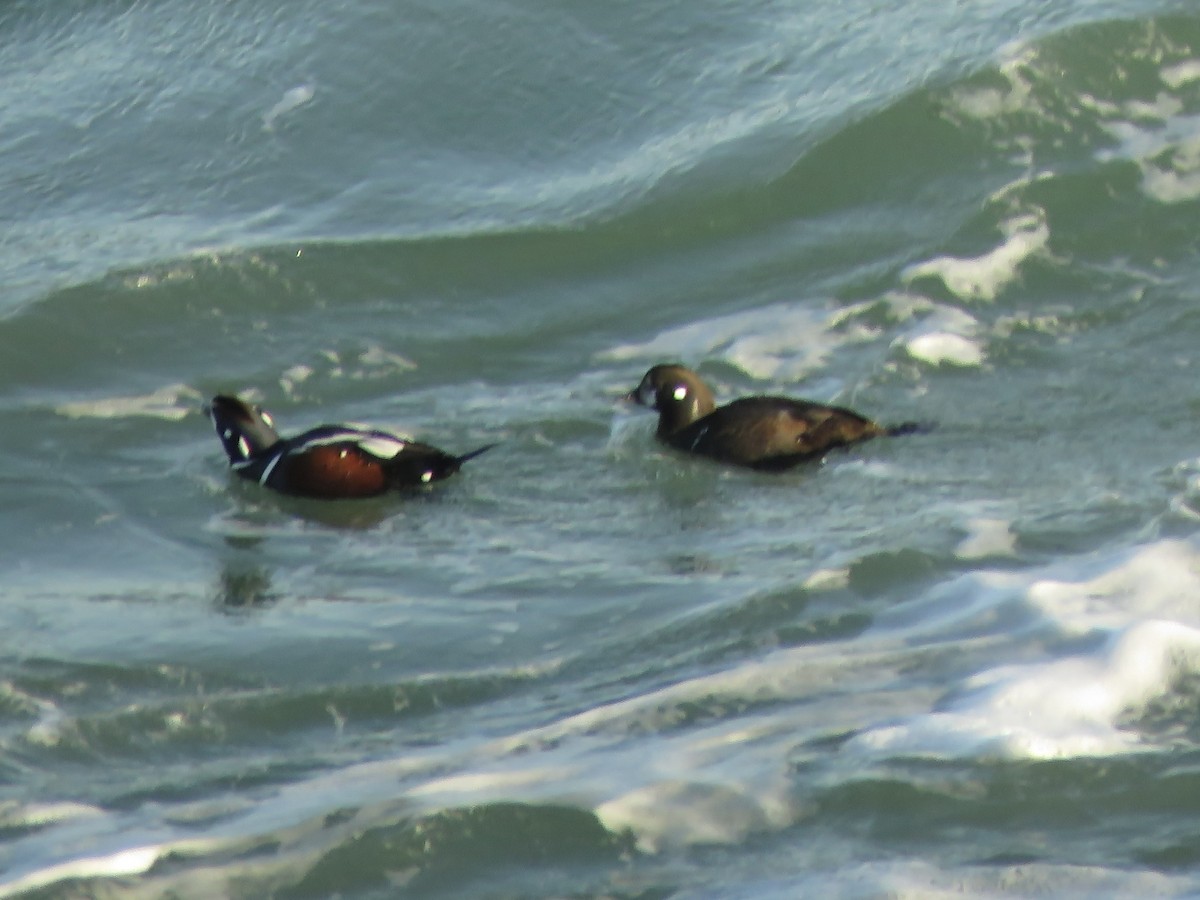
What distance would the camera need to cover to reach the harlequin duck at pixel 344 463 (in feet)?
28.1

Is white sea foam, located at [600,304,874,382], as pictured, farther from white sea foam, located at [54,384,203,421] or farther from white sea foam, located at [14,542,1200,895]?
white sea foam, located at [14,542,1200,895]

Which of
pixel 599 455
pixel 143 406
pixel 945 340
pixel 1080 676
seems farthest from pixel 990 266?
pixel 1080 676

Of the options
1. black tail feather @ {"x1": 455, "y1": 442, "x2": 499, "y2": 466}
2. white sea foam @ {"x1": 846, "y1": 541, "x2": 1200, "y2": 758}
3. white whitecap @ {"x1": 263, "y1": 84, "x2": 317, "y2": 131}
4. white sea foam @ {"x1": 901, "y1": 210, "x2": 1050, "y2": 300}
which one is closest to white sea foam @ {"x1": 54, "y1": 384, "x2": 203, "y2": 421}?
black tail feather @ {"x1": 455, "y1": 442, "x2": 499, "y2": 466}

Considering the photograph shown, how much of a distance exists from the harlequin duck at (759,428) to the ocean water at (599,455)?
11 centimetres

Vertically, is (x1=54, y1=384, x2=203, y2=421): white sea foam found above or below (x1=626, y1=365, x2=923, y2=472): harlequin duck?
above

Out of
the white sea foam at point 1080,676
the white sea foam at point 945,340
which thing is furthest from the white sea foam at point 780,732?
the white sea foam at point 945,340

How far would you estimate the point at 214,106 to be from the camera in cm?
1291

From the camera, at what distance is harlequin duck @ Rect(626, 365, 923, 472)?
853cm

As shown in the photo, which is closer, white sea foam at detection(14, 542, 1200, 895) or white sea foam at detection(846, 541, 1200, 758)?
white sea foam at detection(14, 542, 1200, 895)

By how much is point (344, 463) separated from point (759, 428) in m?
1.69

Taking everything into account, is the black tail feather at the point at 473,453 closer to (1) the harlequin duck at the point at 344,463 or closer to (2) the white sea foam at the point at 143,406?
(1) the harlequin duck at the point at 344,463

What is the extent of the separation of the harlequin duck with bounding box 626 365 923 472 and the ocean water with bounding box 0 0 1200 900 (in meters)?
0.11

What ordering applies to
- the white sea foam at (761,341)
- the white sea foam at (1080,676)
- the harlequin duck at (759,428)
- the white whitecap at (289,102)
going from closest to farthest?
the white sea foam at (1080,676) < the harlequin duck at (759,428) < the white sea foam at (761,341) < the white whitecap at (289,102)

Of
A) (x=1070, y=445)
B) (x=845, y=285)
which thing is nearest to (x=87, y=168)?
(x=845, y=285)
